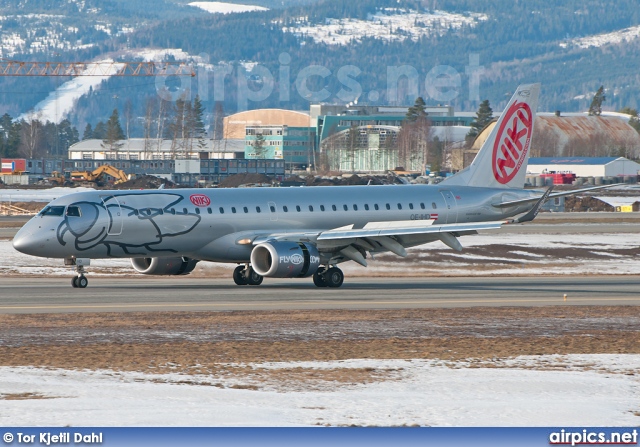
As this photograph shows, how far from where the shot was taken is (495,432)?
15891mm

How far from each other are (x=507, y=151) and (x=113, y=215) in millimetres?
18679

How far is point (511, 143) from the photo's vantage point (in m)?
50.6

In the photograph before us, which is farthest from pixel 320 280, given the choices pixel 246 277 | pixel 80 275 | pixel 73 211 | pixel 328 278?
pixel 73 211

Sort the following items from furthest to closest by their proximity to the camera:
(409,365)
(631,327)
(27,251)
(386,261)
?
(386,261)
(27,251)
(631,327)
(409,365)

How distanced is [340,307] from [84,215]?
10.6m

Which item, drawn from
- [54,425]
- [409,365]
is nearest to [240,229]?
[409,365]

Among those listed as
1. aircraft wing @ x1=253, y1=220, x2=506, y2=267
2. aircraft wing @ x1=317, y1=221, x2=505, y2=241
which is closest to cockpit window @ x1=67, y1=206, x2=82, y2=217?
aircraft wing @ x1=253, y1=220, x2=506, y2=267

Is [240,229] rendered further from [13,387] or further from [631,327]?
[13,387]

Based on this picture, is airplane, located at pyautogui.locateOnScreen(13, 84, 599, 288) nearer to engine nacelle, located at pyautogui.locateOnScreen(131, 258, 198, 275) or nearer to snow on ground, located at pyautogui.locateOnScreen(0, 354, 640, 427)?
engine nacelle, located at pyautogui.locateOnScreen(131, 258, 198, 275)

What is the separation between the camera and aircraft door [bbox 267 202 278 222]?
4362cm

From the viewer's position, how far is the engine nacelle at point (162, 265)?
1704 inches

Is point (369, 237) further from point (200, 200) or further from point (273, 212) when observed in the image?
point (200, 200)

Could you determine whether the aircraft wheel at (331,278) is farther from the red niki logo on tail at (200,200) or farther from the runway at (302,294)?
the red niki logo on tail at (200,200)

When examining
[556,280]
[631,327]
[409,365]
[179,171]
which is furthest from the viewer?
[179,171]
